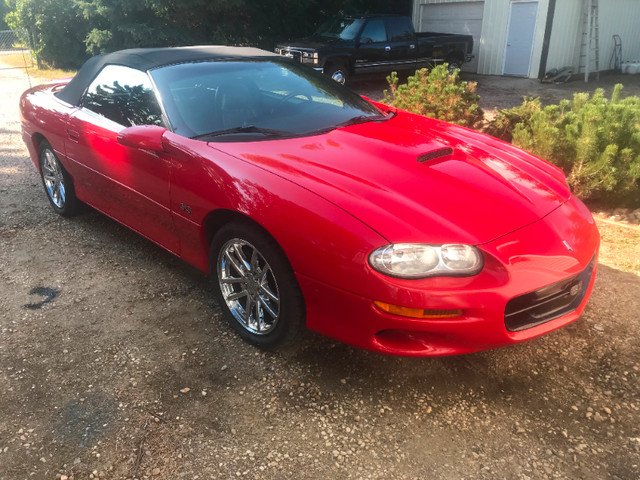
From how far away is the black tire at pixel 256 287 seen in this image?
8.46ft

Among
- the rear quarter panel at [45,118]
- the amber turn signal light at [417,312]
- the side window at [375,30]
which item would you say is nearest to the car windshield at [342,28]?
the side window at [375,30]

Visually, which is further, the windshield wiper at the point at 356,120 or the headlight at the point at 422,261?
the windshield wiper at the point at 356,120

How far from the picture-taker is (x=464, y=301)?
223 centimetres

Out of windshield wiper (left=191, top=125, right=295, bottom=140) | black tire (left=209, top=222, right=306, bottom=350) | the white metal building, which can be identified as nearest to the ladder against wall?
the white metal building

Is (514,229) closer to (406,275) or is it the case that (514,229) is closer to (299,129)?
(406,275)

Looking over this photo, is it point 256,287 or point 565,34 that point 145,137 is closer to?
point 256,287

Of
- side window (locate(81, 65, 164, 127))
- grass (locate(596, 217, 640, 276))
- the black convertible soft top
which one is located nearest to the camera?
side window (locate(81, 65, 164, 127))

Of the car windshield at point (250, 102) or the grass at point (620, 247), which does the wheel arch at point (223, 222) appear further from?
the grass at point (620, 247)

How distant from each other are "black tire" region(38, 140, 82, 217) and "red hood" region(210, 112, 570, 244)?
7.31 feet

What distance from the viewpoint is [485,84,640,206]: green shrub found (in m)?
4.63

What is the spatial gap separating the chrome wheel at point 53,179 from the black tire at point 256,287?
2296mm

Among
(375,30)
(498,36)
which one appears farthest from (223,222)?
(498,36)

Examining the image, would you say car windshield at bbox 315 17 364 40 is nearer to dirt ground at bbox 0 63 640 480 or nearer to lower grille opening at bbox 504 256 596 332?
dirt ground at bbox 0 63 640 480

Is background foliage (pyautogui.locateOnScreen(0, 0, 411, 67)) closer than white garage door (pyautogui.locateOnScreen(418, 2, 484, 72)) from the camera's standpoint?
Yes
